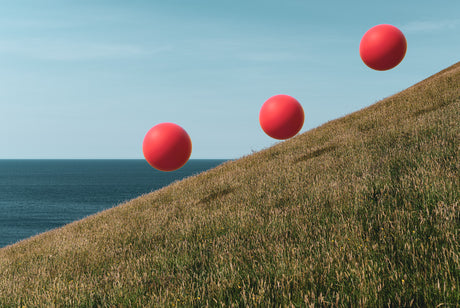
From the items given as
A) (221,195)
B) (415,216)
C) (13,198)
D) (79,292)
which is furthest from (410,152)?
(13,198)

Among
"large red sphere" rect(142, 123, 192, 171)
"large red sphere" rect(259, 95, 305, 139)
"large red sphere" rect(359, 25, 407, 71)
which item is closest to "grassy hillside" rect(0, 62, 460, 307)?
"large red sphere" rect(259, 95, 305, 139)

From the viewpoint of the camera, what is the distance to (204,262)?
3.93 metres

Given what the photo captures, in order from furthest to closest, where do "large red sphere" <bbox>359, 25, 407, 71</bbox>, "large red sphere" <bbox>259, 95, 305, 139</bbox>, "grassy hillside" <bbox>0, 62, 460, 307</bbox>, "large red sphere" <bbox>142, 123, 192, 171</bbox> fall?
"large red sphere" <bbox>359, 25, 407, 71</bbox> < "large red sphere" <bbox>259, 95, 305, 139</bbox> < "large red sphere" <bbox>142, 123, 192, 171</bbox> < "grassy hillside" <bbox>0, 62, 460, 307</bbox>

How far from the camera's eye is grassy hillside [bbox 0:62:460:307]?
8.76 ft

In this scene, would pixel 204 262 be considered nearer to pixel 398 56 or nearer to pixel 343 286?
pixel 343 286

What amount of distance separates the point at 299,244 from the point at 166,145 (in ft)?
11.0

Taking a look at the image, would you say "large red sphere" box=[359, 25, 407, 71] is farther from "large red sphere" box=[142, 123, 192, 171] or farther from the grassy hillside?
"large red sphere" box=[142, 123, 192, 171]

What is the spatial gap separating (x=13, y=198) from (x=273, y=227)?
14490 centimetres

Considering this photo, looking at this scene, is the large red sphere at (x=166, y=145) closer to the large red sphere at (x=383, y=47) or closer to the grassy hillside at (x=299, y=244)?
the grassy hillside at (x=299, y=244)

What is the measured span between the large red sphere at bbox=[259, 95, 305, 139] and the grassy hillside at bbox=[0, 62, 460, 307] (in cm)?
106

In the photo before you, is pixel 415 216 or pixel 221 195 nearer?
pixel 415 216

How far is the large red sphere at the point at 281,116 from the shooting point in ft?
23.9

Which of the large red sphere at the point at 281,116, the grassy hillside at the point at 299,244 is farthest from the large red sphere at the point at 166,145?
the large red sphere at the point at 281,116

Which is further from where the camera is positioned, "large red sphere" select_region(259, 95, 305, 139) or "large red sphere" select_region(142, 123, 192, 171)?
"large red sphere" select_region(259, 95, 305, 139)
